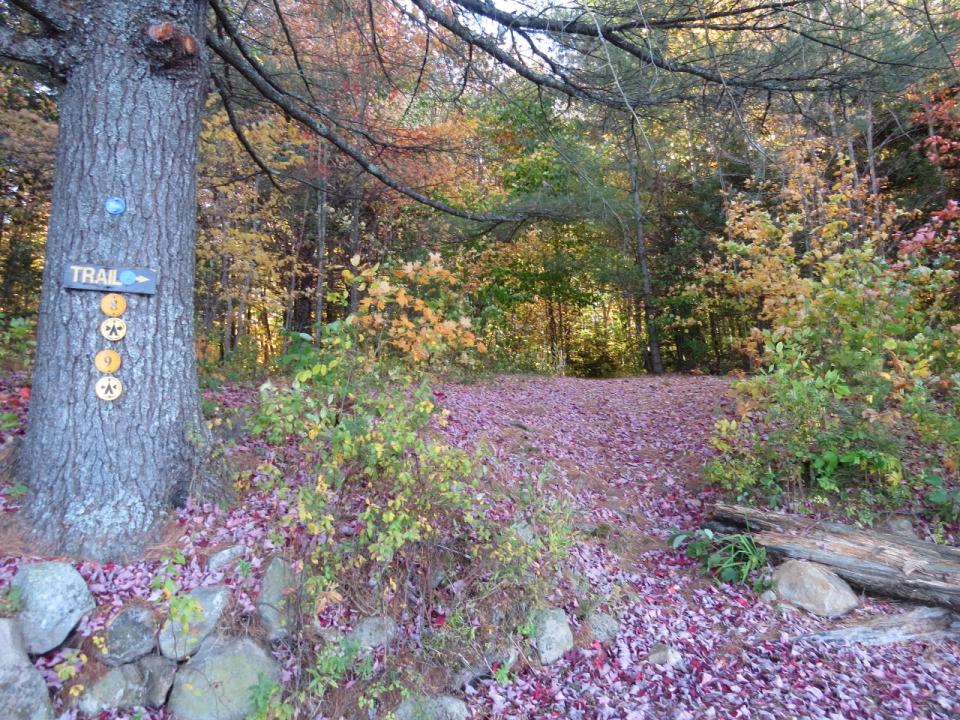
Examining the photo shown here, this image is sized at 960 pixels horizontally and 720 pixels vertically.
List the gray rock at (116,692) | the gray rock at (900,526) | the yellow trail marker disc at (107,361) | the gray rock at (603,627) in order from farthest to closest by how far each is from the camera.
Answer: the gray rock at (900,526), the gray rock at (603,627), the yellow trail marker disc at (107,361), the gray rock at (116,692)

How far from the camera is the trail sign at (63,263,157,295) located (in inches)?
116

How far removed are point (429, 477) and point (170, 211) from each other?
6.81 ft

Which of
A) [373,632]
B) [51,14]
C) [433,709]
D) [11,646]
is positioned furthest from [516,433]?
[51,14]

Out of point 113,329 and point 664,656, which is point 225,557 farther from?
point 664,656

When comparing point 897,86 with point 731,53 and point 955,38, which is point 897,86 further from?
point 731,53

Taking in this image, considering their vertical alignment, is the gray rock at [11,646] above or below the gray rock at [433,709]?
above

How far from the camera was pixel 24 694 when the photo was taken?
227 cm

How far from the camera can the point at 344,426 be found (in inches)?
125

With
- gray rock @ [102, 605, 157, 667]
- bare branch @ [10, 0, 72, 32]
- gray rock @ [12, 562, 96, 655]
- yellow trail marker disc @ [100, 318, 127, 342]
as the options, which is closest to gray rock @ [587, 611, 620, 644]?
gray rock @ [102, 605, 157, 667]

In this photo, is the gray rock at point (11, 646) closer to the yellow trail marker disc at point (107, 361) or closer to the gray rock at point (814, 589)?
the yellow trail marker disc at point (107, 361)

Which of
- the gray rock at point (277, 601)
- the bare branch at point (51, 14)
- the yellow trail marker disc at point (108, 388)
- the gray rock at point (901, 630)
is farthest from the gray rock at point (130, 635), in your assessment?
the gray rock at point (901, 630)

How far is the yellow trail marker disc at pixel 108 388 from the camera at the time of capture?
296 centimetres

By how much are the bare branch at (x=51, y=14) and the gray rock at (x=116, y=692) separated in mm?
3196

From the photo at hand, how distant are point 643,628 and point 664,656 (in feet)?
0.95
